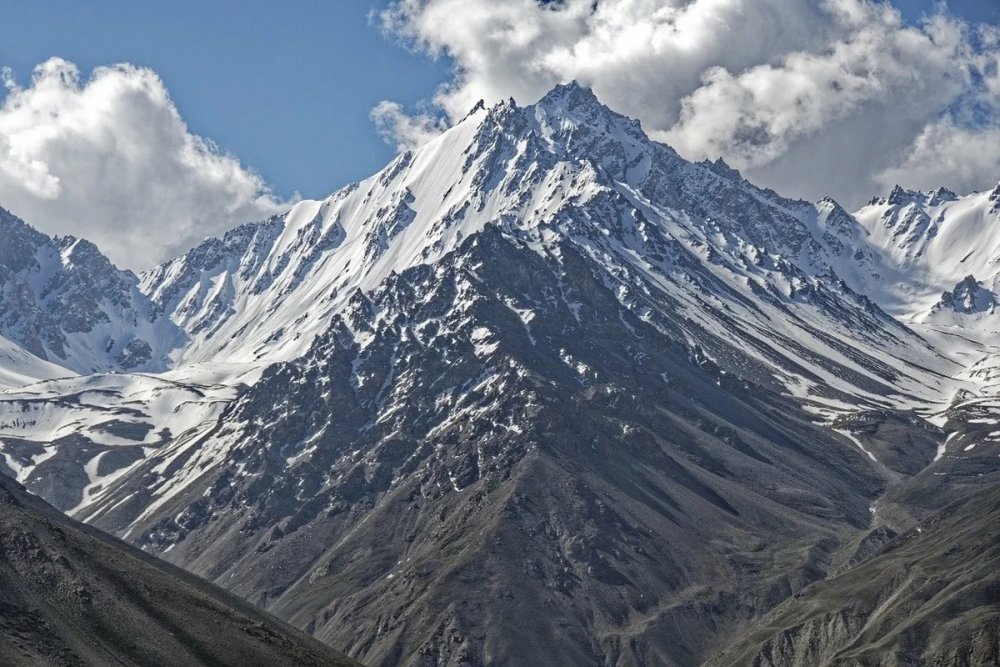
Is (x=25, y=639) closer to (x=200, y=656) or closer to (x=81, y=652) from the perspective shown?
(x=81, y=652)

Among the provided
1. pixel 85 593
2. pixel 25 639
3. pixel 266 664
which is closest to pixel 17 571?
pixel 85 593

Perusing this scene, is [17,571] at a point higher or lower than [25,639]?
higher

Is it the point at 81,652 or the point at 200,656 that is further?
the point at 200,656

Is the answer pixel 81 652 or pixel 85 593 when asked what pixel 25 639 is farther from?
pixel 85 593

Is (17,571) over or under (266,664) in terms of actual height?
over

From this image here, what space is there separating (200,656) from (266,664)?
10434 millimetres

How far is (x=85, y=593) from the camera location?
195625mm

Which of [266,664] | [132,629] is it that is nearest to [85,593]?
[132,629]

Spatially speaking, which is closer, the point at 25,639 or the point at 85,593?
the point at 25,639

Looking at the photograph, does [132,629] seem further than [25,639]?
Yes

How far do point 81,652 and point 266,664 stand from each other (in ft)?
91.6

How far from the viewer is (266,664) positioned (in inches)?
7692

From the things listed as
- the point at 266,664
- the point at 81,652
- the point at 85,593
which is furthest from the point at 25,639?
the point at 266,664

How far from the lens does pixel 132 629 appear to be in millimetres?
189750
